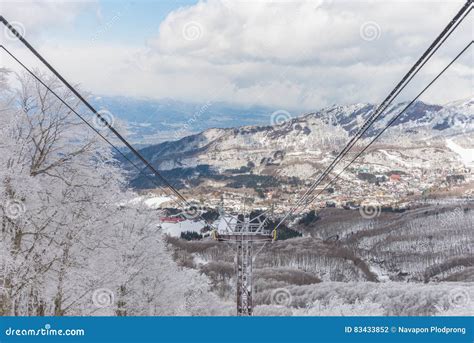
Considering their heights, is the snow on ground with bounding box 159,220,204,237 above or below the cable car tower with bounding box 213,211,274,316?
above

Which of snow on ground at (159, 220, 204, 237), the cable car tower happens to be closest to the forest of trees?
the cable car tower

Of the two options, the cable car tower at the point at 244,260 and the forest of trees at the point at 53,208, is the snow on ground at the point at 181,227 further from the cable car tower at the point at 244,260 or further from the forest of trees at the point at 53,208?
the forest of trees at the point at 53,208

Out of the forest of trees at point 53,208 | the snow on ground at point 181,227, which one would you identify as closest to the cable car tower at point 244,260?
the forest of trees at point 53,208

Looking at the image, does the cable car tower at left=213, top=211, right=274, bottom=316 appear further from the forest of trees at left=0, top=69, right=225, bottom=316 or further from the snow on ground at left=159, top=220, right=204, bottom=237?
the snow on ground at left=159, top=220, right=204, bottom=237

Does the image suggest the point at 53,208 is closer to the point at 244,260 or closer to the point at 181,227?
the point at 244,260

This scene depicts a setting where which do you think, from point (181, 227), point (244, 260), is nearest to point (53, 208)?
point (244, 260)

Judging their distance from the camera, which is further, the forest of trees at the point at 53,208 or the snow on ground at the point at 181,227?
the snow on ground at the point at 181,227

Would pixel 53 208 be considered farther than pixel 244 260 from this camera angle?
No

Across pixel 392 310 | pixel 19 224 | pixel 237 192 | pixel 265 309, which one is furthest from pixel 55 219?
pixel 237 192
